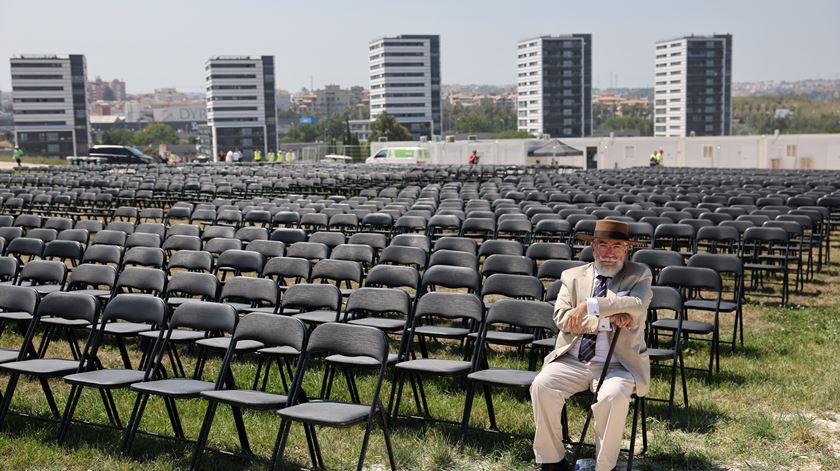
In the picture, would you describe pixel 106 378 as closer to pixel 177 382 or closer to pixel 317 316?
pixel 177 382

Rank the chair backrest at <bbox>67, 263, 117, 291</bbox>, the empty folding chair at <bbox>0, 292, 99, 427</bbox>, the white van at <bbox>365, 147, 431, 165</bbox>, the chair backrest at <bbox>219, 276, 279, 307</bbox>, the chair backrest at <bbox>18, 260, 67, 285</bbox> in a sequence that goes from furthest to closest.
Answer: the white van at <bbox>365, 147, 431, 165</bbox>, the chair backrest at <bbox>18, 260, 67, 285</bbox>, the chair backrest at <bbox>67, 263, 117, 291</bbox>, the chair backrest at <bbox>219, 276, 279, 307</bbox>, the empty folding chair at <bbox>0, 292, 99, 427</bbox>

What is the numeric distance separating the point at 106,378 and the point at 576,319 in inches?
116

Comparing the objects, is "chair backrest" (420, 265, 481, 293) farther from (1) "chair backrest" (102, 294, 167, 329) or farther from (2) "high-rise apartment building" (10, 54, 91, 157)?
(2) "high-rise apartment building" (10, 54, 91, 157)

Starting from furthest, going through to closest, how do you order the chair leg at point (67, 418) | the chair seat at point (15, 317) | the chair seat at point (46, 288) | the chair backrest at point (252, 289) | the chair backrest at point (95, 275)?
the chair seat at point (46, 288) → the chair backrest at point (95, 275) → the chair seat at point (15, 317) → the chair backrest at point (252, 289) → the chair leg at point (67, 418)

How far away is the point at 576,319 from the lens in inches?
203

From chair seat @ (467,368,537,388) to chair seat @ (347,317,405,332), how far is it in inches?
56.4

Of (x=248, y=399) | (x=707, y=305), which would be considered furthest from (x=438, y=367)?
(x=707, y=305)

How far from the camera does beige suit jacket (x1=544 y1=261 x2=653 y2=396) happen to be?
5.06m

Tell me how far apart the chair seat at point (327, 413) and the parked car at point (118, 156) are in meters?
45.8

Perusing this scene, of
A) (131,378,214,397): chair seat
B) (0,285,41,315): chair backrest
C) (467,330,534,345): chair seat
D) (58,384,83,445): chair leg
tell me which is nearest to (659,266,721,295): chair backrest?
(467,330,534,345): chair seat

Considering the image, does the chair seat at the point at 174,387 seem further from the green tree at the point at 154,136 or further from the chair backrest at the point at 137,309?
the green tree at the point at 154,136

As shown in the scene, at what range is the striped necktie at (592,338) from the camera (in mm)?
5273

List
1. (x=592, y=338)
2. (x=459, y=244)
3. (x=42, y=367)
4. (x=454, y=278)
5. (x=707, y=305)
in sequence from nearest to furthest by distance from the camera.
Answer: (x=592, y=338)
(x=42, y=367)
(x=454, y=278)
(x=707, y=305)
(x=459, y=244)

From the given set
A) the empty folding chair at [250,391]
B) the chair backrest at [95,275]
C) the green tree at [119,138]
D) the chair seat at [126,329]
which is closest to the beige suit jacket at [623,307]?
the empty folding chair at [250,391]
